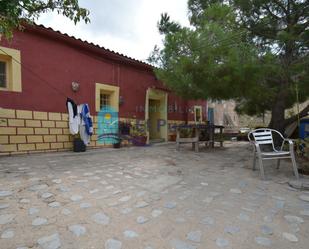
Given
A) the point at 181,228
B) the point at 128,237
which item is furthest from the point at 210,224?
the point at 128,237

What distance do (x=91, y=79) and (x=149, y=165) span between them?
3.73 m

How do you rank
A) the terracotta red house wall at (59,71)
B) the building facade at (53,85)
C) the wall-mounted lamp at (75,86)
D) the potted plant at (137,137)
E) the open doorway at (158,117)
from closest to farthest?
the building facade at (53,85) < the terracotta red house wall at (59,71) < the wall-mounted lamp at (75,86) < the potted plant at (137,137) < the open doorway at (158,117)

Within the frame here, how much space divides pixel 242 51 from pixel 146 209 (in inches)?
159

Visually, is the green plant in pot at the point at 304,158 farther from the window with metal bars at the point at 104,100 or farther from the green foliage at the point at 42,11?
the window with metal bars at the point at 104,100

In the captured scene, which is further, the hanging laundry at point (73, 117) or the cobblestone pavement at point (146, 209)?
the hanging laundry at point (73, 117)

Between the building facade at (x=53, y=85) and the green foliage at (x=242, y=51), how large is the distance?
224 cm

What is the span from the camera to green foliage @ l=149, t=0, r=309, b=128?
16.9 feet

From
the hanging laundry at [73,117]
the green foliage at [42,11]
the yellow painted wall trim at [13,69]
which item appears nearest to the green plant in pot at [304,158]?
the green foliage at [42,11]

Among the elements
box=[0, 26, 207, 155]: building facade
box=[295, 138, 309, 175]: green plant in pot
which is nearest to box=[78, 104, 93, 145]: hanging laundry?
box=[0, 26, 207, 155]: building facade

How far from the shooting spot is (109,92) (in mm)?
8008

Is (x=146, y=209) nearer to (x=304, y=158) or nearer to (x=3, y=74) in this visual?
(x=304, y=158)

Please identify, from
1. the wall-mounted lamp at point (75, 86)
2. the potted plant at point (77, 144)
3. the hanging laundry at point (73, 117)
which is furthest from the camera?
the wall-mounted lamp at point (75, 86)

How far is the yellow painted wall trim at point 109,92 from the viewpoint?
7.45 m

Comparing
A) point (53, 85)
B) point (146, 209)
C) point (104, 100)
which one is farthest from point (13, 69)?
point (146, 209)
